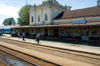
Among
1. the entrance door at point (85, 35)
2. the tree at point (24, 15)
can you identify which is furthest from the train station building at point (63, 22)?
the tree at point (24, 15)

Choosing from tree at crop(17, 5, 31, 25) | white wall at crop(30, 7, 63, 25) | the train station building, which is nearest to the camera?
the train station building

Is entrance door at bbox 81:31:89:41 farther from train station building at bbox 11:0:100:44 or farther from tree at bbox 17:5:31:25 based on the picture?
tree at bbox 17:5:31:25

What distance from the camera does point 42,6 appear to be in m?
26.0

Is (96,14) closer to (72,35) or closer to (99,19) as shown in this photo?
(99,19)

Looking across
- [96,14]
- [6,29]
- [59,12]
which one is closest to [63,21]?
[59,12]

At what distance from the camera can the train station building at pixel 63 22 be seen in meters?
17.6

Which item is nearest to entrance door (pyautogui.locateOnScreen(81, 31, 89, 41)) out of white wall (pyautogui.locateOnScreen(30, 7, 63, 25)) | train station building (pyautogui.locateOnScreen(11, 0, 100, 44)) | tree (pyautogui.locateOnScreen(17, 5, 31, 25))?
train station building (pyautogui.locateOnScreen(11, 0, 100, 44))

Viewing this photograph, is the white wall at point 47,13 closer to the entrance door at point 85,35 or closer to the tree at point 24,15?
the entrance door at point 85,35

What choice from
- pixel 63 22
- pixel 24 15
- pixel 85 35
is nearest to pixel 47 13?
pixel 63 22

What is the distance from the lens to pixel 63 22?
2230 centimetres

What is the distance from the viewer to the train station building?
17.6 meters

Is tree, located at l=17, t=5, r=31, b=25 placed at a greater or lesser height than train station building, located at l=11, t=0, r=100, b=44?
greater

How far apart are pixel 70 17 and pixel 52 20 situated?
16.9ft

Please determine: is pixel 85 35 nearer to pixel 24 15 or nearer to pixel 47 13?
pixel 47 13
